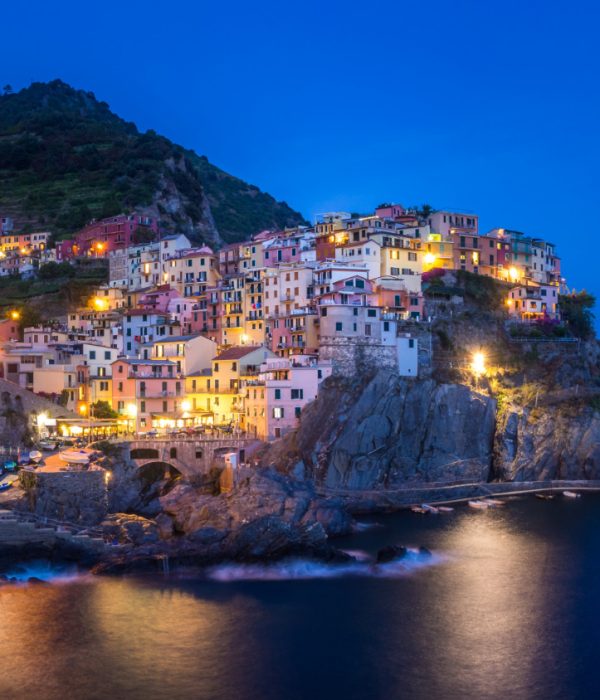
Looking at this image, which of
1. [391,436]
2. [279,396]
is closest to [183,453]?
[279,396]

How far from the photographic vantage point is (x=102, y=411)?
2408 inches

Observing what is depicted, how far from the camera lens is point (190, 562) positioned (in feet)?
139

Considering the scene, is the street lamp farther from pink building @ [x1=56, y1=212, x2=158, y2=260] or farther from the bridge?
pink building @ [x1=56, y1=212, x2=158, y2=260]

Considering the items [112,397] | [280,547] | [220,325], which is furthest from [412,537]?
[220,325]

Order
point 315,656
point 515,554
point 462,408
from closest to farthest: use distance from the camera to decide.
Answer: point 315,656 < point 515,554 < point 462,408

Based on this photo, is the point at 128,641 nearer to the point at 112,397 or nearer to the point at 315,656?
the point at 315,656

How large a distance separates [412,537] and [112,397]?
25162mm

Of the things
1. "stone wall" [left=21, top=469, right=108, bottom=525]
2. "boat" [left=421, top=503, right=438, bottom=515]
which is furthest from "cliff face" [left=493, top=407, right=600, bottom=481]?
"stone wall" [left=21, top=469, right=108, bottom=525]

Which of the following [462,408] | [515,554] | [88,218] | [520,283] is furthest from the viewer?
[88,218]

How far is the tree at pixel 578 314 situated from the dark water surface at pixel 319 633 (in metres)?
38.0

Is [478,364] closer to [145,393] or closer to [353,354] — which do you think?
[353,354]

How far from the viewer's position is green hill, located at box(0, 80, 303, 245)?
108m

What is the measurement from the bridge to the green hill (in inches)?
2053

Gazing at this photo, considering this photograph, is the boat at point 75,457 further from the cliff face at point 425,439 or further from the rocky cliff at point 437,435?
the cliff face at point 425,439
